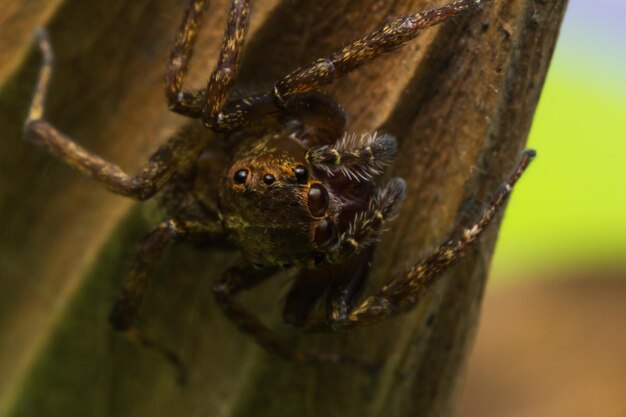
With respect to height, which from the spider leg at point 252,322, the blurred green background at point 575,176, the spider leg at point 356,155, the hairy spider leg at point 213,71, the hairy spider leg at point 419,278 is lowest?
the spider leg at point 252,322

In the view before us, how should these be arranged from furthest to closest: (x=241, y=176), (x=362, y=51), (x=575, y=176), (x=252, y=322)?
(x=575, y=176) < (x=252, y=322) < (x=241, y=176) < (x=362, y=51)

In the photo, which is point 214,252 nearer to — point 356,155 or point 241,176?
point 241,176

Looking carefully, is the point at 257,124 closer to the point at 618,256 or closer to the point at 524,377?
the point at 524,377

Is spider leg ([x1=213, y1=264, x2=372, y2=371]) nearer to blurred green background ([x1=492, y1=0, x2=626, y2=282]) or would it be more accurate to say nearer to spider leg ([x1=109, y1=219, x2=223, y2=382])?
spider leg ([x1=109, y1=219, x2=223, y2=382])

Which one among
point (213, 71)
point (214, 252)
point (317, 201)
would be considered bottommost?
point (214, 252)

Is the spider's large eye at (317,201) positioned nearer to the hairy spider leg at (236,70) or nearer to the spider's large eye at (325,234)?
the spider's large eye at (325,234)

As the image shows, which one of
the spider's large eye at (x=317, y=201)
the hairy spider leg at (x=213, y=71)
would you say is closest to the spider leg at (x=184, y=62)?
the hairy spider leg at (x=213, y=71)

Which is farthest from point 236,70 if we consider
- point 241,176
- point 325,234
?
point 325,234

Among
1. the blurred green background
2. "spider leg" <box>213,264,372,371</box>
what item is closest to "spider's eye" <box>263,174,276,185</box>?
"spider leg" <box>213,264,372,371</box>
